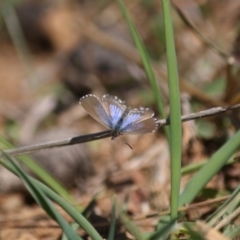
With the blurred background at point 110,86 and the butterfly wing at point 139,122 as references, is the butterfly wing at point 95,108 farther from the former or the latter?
the blurred background at point 110,86

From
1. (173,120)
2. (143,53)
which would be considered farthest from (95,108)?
(143,53)

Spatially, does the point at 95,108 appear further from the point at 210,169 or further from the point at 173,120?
the point at 210,169

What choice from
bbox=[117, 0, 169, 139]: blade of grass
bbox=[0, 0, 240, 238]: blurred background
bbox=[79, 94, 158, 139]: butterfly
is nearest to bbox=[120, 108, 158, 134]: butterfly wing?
bbox=[79, 94, 158, 139]: butterfly

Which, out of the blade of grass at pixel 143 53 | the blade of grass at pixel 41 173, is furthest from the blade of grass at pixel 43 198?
the blade of grass at pixel 143 53

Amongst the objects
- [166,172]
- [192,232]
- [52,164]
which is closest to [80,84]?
[52,164]

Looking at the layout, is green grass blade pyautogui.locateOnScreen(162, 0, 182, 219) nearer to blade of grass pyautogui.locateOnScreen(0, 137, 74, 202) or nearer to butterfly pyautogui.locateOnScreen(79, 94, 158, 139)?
butterfly pyautogui.locateOnScreen(79, 94, 158, 139)
